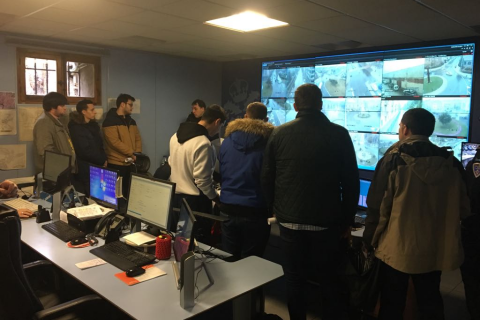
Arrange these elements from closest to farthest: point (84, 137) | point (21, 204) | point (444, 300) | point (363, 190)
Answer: point (444, 300) < point (21, 204) < point (363, 190) < point (84, 137)

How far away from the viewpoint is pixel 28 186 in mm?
3898

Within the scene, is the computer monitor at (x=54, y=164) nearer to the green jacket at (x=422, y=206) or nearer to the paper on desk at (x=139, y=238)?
the paper on desk at (x=139, y=238)

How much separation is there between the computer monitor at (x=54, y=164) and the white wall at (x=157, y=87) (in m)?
1.46

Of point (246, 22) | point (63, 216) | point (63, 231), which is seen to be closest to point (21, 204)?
point (63, 216)

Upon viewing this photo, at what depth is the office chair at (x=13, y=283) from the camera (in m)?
1.57

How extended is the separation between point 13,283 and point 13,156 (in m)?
3.61

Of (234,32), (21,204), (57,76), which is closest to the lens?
(21,204)

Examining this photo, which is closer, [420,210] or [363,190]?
[420,210]

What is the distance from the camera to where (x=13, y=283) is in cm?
159

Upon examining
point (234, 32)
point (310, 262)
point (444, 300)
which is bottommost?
point (444, 300)

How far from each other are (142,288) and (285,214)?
0.90 m

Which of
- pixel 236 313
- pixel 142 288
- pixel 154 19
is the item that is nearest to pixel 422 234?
pixel 236 313

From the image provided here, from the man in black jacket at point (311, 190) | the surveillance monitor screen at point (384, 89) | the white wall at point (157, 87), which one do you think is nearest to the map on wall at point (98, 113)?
the white wall at point (157, 87)

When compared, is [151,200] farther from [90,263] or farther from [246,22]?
[246,22]
